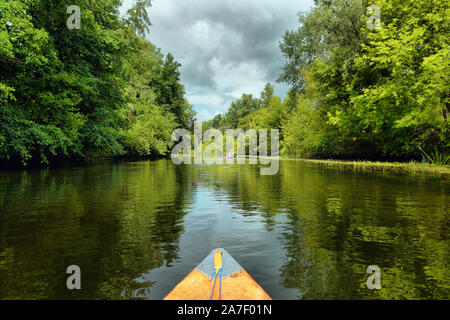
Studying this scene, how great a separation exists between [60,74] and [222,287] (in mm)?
18349

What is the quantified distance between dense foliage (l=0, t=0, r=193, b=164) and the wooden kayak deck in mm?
12602

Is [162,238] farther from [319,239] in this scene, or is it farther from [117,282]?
[319,239]

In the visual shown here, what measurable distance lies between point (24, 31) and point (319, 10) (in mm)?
26066

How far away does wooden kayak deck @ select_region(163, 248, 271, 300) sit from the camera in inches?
118

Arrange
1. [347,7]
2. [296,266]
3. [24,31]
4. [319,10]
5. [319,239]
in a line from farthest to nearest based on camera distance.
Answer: [319,10] < [347,7] < [24,31] < [319,239] < [296,266]

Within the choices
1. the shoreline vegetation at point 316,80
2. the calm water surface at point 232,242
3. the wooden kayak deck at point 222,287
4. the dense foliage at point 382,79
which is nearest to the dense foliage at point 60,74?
the shoreline vegetation at point 316,80

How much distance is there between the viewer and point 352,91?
1068 inches

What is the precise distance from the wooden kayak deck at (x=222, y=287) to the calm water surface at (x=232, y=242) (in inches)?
17.4

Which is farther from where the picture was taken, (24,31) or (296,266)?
(24,31)

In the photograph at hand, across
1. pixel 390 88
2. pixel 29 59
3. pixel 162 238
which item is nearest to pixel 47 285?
pixel 162 238

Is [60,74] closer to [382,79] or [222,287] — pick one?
[222,287]

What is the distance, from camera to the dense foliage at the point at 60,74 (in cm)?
1375

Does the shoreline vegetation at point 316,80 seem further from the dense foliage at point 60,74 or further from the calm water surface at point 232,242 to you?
the calm water surface at point 232,242

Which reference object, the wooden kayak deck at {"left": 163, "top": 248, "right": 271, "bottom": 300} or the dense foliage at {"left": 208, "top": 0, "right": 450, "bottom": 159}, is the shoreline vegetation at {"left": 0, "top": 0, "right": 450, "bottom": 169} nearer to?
the dense foliage at {"left": 208, "top": 0, "right": 450, "bottom": 159}
